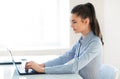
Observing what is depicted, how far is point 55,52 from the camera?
3.24 metres

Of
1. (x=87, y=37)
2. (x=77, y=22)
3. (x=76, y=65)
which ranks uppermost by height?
(x=77, y=22)

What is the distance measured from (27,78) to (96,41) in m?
0.56

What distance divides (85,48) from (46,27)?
1.70 meters

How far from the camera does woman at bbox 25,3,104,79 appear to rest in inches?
66.2

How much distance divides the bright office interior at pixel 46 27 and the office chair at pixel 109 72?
1.32 meters

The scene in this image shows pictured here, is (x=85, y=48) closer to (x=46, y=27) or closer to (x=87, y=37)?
(x=87, y=37)

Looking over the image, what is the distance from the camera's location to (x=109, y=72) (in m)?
1.86

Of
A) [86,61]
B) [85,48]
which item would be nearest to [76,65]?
[86,61]

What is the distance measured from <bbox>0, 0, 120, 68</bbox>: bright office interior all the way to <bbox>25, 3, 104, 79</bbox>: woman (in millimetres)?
1357

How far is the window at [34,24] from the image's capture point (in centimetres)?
335

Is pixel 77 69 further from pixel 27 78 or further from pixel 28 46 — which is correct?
pixel 28 46

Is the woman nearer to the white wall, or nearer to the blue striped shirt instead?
the blue striped shirt

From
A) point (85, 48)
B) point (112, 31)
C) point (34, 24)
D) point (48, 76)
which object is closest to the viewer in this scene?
point (48, 76)

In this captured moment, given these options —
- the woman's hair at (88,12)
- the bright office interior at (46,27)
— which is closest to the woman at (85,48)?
the woman's hair at (88,12)
